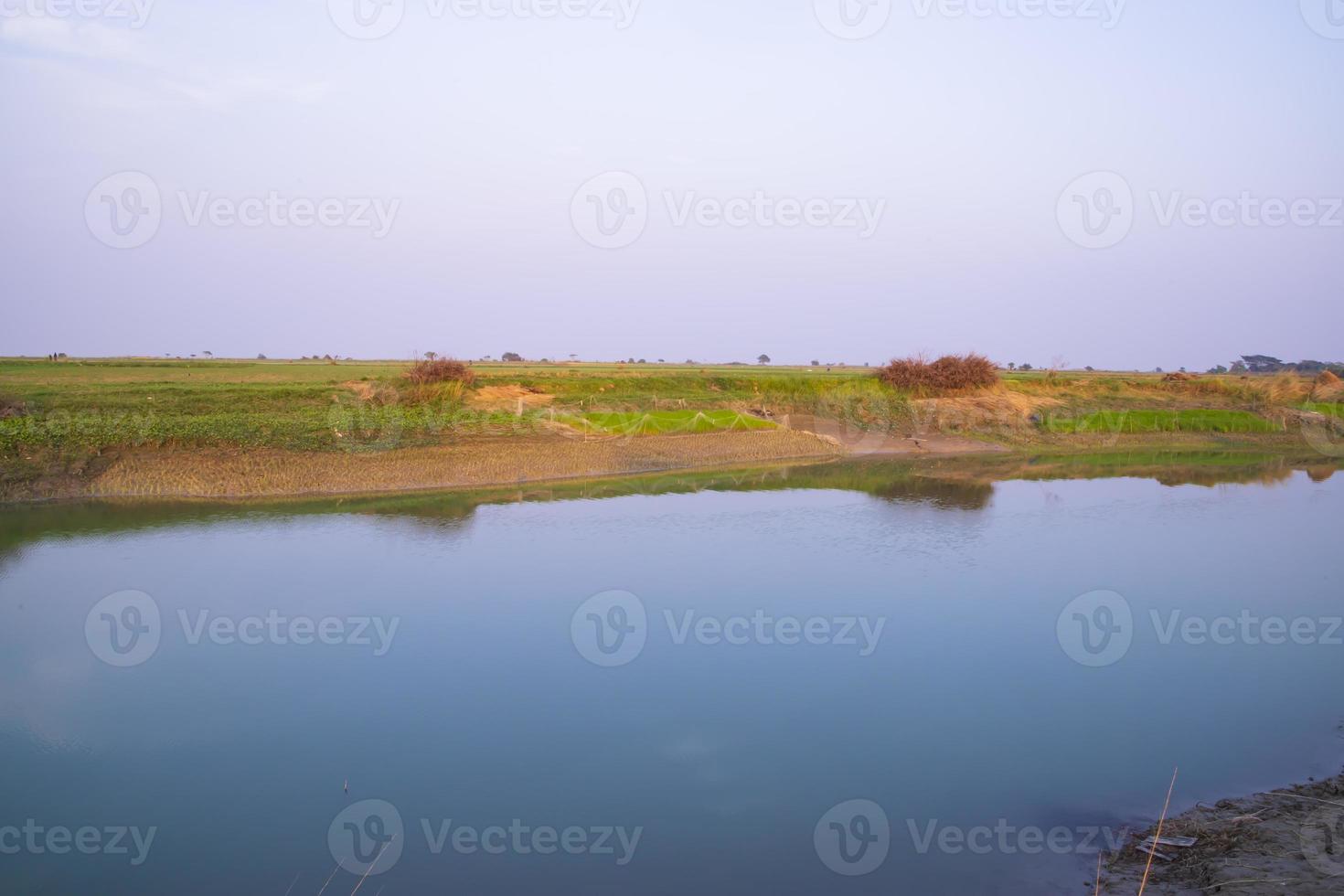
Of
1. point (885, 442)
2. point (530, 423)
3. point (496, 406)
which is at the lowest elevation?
point (885, 442)

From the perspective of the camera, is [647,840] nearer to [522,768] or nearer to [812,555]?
[522,768]

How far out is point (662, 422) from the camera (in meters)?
29.3

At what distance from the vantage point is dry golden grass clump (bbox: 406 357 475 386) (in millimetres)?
30094

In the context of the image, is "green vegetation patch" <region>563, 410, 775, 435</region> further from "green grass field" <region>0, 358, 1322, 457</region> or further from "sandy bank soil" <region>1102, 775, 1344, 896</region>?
"sandy bank soil" <region>1102, 775, 1344, 896</region>

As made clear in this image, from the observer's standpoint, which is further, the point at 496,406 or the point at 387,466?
the point at 496,406

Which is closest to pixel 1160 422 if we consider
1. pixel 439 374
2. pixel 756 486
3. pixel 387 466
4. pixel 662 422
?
pixel 662 422

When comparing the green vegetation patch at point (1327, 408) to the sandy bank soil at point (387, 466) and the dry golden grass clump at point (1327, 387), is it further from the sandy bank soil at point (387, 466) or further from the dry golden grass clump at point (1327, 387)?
the sandy bank soil at point (387, 466)

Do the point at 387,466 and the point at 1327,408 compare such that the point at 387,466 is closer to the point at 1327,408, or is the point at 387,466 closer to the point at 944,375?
the point at 944,375

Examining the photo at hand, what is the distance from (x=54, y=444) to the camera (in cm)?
1983

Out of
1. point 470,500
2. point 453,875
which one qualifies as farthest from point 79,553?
point 453,875

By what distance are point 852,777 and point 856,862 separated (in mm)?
1331

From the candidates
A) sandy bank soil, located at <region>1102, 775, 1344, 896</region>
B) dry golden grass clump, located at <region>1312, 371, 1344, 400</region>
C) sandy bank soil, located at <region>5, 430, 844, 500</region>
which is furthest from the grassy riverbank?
sandy bank soil, located at <region>1102, 775, 1344, 896</region>

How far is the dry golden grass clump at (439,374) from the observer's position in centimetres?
3009

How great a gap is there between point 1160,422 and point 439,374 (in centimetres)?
2613
